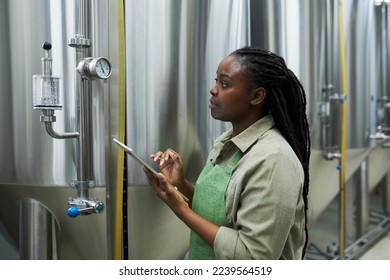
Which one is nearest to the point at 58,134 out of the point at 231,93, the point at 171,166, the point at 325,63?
the point at 171,166

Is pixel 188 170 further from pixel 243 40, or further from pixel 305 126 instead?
pixel 243 40

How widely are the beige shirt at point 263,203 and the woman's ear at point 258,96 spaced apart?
7cm

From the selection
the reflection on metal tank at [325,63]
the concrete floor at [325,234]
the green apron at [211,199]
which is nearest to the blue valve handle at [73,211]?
the green apron at [211,199]

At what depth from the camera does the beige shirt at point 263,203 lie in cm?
74

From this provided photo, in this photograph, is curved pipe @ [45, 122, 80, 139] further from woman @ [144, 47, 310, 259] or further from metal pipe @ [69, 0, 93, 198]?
woman @ [144, 47, 310, 259]

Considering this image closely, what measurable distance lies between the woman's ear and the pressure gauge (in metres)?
0.37

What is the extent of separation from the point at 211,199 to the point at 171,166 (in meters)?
0.23

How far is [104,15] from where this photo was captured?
1000mm

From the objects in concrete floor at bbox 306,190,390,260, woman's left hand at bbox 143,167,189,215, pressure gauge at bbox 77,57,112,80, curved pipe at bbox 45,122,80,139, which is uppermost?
pressure gauge at bbox 77,57,112,80

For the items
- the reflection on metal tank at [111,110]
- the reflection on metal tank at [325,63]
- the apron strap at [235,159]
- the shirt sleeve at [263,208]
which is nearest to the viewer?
the shirt sleeve at [263,208]

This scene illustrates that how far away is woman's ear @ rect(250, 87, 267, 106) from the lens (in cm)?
83

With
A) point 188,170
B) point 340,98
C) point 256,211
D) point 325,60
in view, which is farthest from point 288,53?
point 256,211

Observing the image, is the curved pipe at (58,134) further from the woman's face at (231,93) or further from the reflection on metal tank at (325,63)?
the reflection on metal tank at (325,63)

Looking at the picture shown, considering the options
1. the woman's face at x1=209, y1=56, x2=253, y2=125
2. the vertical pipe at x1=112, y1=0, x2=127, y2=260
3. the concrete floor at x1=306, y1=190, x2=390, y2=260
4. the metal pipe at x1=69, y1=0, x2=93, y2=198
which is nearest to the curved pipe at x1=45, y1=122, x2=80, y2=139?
the metal pipe at x1=69, y1=0, x2=93, y2=198
